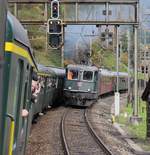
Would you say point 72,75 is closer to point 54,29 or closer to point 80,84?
point 80,84

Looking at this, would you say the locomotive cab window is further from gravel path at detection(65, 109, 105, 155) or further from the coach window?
gravel path at detection(65, 109, 105, 155)

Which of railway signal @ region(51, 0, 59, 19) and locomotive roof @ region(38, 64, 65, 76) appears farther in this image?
locomotive roof @ region(38, 64, 65, 76)

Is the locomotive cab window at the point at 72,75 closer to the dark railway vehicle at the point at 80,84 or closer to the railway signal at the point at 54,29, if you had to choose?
the dark railway vehicle at the point at 80,84

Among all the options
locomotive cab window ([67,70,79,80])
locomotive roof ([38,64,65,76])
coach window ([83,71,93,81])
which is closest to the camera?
locomotive roof ([38,64,65,76])

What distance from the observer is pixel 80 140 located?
17.8m

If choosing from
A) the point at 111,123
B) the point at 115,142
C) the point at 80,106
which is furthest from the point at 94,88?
the point at 115,142

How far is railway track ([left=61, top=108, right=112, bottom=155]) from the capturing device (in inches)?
600

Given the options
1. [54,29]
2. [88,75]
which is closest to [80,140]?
[54,29]

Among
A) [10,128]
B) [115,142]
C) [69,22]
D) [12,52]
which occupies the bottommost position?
[115,142]

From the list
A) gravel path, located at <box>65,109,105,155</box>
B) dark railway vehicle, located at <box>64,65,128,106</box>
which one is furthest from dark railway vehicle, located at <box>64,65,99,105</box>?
gravel path, located at <box>65,109,105,155</box>

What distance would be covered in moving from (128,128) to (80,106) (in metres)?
12.5

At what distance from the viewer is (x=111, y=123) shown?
83.5ft

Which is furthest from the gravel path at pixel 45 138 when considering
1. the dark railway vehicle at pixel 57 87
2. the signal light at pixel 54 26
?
the dark railway vehicle at pixel 57 87

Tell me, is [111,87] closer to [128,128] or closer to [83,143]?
[128,128]
